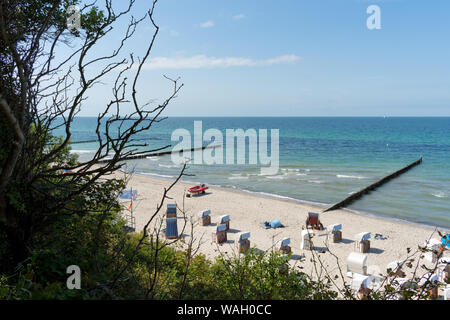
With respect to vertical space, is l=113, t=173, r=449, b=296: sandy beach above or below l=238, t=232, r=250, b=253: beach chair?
below

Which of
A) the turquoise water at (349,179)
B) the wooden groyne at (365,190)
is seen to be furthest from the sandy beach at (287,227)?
the turquoise water at (349,179)

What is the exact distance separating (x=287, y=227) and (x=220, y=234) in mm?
4027

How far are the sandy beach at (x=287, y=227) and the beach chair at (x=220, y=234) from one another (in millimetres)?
222

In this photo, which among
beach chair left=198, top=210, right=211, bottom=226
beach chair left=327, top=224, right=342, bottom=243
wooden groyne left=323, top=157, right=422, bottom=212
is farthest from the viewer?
wooden groyne left=323, top=157, right=422, bottom=212

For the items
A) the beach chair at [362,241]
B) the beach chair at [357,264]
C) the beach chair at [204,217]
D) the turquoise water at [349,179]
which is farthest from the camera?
the turquoise water at [349,179]

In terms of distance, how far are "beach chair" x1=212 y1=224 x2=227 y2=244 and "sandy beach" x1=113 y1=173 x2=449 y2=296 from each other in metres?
0.22

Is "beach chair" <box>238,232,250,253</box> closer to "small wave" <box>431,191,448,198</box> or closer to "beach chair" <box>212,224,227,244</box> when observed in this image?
"beach chair" <box>212,224,227,244</box>

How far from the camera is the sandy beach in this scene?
11.4 meters

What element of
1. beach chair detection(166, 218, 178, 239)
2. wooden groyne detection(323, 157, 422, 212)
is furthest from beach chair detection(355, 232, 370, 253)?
beach chair detection(166, 218, 178, 239)

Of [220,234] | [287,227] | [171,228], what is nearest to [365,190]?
[287,227]

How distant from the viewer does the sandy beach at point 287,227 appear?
37.4ft

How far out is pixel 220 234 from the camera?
12508 mm

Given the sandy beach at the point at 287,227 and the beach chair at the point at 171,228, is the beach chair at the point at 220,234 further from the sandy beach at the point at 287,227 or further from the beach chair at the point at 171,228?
the beach chair at the point at 171,228
